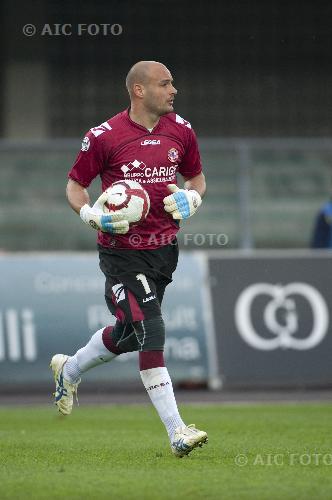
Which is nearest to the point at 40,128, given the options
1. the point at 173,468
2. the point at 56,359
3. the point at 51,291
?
the point at 51,291

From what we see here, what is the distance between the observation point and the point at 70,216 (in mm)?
17234

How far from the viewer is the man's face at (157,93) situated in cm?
857

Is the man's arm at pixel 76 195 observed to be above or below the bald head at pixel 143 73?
below

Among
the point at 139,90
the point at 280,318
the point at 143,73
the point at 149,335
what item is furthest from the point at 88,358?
the point at 280,318

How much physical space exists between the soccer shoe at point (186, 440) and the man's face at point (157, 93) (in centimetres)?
196

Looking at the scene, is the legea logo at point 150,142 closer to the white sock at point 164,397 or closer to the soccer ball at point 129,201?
the soccer ball at point 129,201

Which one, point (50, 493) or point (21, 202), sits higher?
point (21, 202)

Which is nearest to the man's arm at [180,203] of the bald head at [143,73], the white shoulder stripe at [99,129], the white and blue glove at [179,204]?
the white and blue glove at [179,204]

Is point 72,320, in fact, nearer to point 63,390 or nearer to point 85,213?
point 63,390

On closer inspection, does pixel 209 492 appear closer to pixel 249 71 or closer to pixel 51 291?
pixel 51 291

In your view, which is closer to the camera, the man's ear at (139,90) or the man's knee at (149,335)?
the man's knee at (149,335)

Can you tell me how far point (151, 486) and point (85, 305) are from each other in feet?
26.4

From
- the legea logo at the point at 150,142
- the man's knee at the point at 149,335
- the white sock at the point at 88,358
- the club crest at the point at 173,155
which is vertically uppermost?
the legea logo at the point at 150,142

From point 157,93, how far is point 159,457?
2207 mm
